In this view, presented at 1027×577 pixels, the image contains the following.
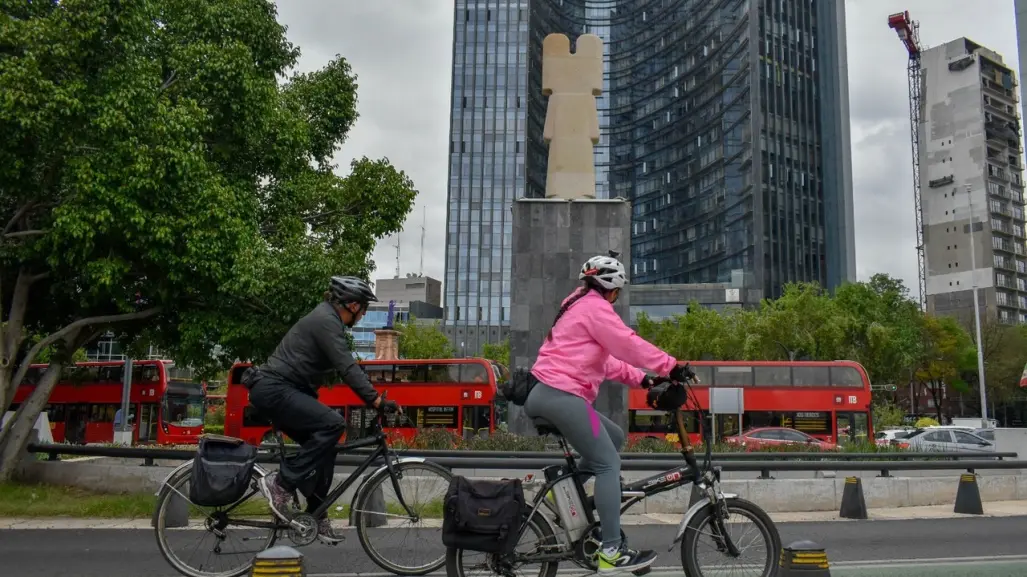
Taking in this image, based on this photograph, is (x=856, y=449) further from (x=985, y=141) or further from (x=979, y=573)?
(x=985, y=141)

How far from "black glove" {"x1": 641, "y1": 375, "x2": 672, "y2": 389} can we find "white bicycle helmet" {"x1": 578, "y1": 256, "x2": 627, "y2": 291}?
23.2 inches

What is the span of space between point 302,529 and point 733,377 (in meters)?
24.7

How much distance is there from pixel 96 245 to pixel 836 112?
104m

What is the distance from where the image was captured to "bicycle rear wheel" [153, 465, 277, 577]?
5.52 meters

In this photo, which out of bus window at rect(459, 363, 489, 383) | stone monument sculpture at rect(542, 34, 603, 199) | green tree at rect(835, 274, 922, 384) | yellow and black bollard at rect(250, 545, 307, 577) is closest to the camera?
yellow and black bollard at rect(250, 545, 307, 577)

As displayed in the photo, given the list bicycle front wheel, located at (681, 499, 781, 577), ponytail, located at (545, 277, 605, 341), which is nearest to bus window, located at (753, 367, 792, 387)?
bicycle front wheel, located at (681, 499, 781, 577)

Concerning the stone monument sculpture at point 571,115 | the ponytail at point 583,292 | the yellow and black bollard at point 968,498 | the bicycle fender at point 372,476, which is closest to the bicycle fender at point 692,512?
the ponytail at point 583,292

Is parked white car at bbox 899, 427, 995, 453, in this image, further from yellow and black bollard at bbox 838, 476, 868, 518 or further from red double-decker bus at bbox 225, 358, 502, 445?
yellow and black bollard at bbox 838, 476, 868, 518

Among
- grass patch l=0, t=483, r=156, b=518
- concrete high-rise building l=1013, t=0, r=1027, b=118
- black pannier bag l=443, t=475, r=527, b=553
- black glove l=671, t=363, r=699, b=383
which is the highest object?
concrete high-rise building l=1013, t=0, r=1027, b=118

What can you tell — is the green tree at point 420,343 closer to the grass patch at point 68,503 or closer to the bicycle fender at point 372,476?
the grass patch at point 68,503

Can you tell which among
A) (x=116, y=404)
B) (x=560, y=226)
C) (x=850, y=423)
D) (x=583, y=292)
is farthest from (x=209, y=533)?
(x=116, y=404)

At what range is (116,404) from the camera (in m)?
31.5

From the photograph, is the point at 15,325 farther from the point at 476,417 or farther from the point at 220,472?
the point at 476,417

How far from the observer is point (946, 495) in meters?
13.0
